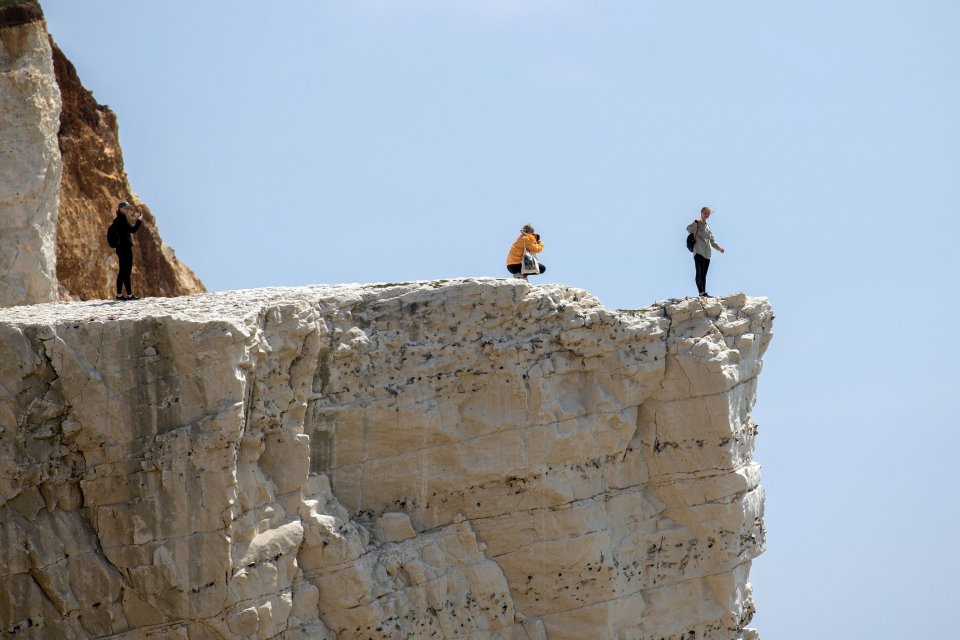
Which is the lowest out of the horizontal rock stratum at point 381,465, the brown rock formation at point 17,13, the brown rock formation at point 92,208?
the horizontal rock stratum at point 381,465

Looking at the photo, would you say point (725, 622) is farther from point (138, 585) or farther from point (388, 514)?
point (138, 585)

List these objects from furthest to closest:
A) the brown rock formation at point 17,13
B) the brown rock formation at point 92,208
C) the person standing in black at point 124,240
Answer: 1. the brown rock formation at point 92,208
2. the brown rock formation at point 17,13
3. the person standing in black at point 124,240

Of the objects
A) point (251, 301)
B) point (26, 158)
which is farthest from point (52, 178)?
point (251, 301)

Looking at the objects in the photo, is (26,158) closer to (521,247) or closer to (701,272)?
(521,247)

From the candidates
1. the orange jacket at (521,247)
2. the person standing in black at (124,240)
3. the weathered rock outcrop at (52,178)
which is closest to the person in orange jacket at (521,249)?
the orange jacket at (521,247)

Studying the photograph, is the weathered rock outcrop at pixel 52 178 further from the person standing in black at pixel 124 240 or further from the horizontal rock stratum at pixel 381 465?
the horizontal rock stratum at pixel 381 465

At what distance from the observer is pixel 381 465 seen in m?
Result: 34.0

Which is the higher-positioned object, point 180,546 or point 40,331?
point 40,331

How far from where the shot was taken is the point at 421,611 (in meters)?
33.8

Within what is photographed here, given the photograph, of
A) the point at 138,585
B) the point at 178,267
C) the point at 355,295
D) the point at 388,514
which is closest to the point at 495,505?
the point at 388,514

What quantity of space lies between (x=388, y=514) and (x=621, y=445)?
505 centimetres

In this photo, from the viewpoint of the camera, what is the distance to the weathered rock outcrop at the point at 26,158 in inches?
1663

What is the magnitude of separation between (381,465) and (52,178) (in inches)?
553

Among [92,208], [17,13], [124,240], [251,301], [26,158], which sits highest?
[17,13]
